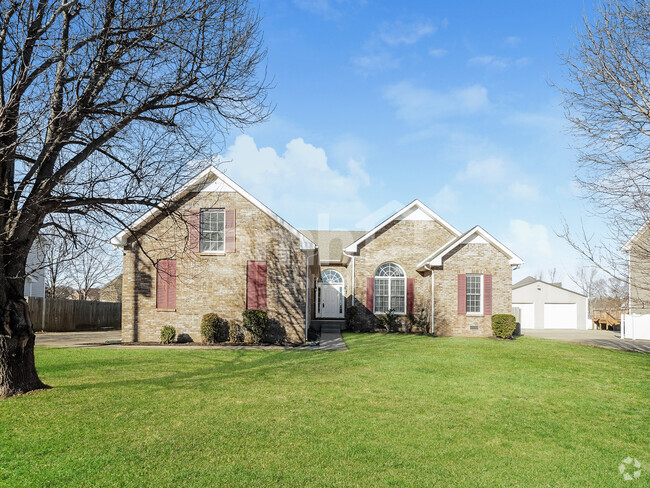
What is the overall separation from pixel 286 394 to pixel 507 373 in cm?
586

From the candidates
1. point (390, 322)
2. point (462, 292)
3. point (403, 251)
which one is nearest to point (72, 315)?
point (390, 322)

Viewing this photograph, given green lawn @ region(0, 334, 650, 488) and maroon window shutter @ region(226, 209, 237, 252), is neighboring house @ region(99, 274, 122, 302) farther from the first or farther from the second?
green lawn @ region(0, 334, 650, 488)

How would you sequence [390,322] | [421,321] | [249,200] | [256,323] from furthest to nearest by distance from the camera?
1. [390,322]
2. [421,321]
3. [249,200]
4. [256,323]

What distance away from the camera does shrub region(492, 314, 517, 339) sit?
65.0 feet

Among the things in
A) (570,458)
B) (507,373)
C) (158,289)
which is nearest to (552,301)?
(507,373)

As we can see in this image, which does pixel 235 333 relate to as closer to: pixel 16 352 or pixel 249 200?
pixel 249 200

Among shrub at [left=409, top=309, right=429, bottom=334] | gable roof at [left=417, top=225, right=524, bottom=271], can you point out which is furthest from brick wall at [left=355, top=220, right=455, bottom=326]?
gable roof at [left=417, top=225, right=524, bottom=271]

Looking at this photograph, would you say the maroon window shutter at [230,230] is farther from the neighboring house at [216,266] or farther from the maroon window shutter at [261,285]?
the maroon window shutter at [261,285]

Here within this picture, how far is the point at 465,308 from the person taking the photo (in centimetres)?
2066

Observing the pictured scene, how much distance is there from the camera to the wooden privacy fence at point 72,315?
22781 millimetres

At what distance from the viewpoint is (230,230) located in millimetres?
16750

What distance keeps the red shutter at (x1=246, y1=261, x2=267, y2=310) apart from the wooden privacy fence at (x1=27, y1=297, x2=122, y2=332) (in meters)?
12.8

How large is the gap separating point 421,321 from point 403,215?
550cm

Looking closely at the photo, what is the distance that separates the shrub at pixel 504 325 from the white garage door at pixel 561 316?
1229 centimetres
